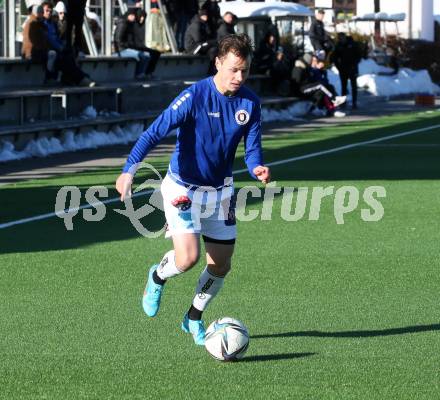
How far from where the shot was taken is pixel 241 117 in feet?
29.6

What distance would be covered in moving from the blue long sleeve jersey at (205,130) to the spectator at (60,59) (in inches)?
797

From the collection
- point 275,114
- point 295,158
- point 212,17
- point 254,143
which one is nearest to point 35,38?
point 295,158

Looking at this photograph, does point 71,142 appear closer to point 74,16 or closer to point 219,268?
point 74,16

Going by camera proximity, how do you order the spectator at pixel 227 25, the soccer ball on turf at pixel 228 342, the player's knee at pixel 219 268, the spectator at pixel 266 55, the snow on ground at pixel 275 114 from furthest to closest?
the spectator at pixel 266 55
the spectator at pixel 227 25
the snow on ground at pixel 275 114
the player's knee at pixel 219 268
the soccer ball on turf at pixel 228 342

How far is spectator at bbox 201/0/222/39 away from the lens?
122 feet

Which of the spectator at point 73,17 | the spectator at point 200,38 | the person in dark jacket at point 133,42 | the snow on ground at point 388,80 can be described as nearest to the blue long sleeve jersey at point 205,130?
the spectator at point 73,17

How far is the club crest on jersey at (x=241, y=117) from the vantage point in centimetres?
902

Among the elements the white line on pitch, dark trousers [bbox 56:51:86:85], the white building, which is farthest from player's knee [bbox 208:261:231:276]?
the white building

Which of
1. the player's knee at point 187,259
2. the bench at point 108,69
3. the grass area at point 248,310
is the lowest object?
the grass area at point 248,310

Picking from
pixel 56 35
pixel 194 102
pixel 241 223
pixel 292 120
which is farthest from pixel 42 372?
pixel 292 120

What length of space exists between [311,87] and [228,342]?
99.8ft

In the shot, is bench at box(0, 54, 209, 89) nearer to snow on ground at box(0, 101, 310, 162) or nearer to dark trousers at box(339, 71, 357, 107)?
snow on ground at box(0, 101, 310, 162)

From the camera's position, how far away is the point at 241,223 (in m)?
16.2

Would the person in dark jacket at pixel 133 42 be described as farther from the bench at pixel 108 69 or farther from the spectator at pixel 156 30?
the spectator at pixel 156 30
